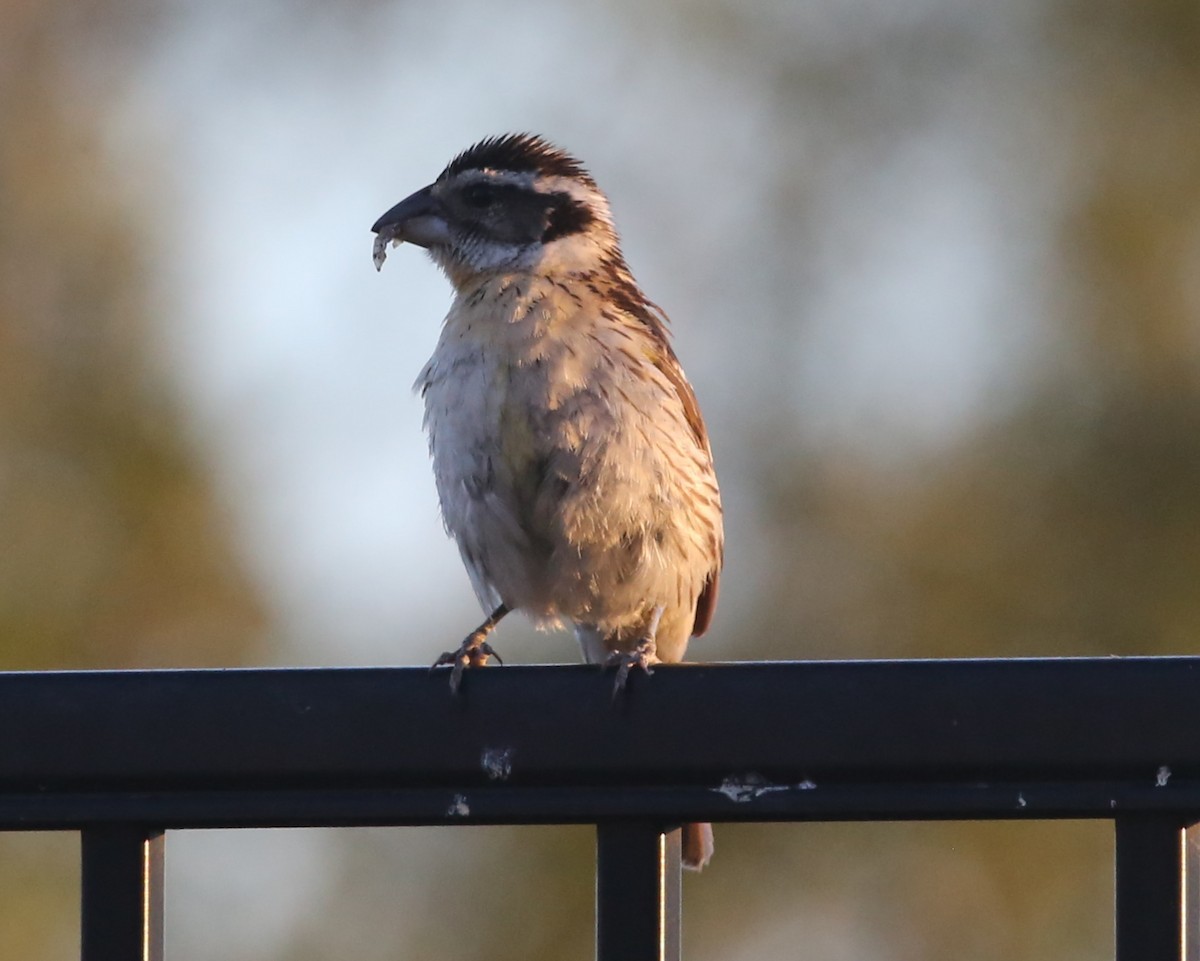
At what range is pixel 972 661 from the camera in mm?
2615

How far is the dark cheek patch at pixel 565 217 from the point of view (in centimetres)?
593

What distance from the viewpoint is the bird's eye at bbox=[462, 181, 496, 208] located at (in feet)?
19.4

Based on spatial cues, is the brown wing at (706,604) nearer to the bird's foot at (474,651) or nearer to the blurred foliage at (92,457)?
the bird's foot at (474,651)

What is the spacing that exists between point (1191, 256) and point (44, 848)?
44.6 ft

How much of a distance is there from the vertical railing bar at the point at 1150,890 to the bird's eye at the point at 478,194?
3658mm

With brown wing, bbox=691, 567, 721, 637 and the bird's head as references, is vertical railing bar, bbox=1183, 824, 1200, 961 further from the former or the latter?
brown wing, bbox=691, 567, 721, 637

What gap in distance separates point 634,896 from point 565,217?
3.53 m

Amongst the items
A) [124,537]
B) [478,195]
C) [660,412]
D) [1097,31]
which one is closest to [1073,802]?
[660,412]

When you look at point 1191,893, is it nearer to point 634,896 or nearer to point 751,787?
point 751,787

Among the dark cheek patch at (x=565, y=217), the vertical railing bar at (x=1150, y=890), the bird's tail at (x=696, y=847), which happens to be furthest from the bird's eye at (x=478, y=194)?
the vertical railing bar at (x=1150, y=890)

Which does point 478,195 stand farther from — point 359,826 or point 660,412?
point 359,826

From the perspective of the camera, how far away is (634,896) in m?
2.74

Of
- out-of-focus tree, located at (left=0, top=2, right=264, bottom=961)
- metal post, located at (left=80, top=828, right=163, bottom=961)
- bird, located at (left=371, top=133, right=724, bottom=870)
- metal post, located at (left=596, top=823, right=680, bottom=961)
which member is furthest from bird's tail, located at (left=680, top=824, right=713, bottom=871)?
out-of-focus tree, located at (left=0, top=2, right=264, bottom=961)

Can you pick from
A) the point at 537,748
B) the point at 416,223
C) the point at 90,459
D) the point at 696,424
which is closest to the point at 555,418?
the point at 696,424
